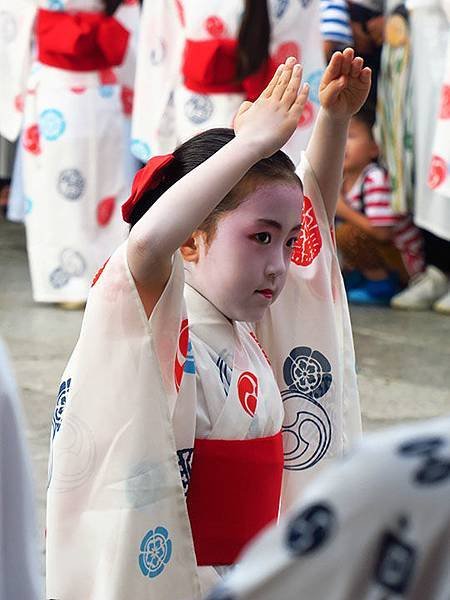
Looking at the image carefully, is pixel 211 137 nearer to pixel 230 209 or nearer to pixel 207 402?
pixel 230 209

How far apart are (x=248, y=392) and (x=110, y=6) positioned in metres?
3.66

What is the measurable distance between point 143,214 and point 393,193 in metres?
3.92

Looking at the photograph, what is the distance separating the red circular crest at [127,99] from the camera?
601 cm

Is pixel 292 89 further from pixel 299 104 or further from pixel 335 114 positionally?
pixel 335 114

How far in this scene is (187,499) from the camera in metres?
2.21

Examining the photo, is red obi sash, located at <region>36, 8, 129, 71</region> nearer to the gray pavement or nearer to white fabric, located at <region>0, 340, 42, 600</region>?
the gray pavement

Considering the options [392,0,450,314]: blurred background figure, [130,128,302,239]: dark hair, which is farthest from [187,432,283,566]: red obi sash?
[392,0,450,314]: blurred background figure

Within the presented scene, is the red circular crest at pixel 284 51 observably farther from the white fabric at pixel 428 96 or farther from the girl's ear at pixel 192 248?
the girl's ear at pixel 192 248

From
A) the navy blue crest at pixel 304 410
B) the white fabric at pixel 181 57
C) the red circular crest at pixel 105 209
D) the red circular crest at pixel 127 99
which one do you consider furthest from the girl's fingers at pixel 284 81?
the red circular crest at pixel 127 99

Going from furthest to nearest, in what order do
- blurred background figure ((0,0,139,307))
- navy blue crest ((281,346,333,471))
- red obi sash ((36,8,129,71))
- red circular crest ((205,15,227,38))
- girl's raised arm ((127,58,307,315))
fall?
blurred background figure ((0,0,139,307)), red obi sash ((36,8,129,71)), red circular crest ((205,15,227,38)), navy blue crest ((281,346,333,471)), girl's raised arm ((127,58,307,315))

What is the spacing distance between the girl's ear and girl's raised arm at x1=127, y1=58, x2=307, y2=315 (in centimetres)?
18

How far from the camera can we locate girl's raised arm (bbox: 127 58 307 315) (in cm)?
200

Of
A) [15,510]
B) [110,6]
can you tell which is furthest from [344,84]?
[110,6]

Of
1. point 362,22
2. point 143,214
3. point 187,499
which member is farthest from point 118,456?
point 362,22
